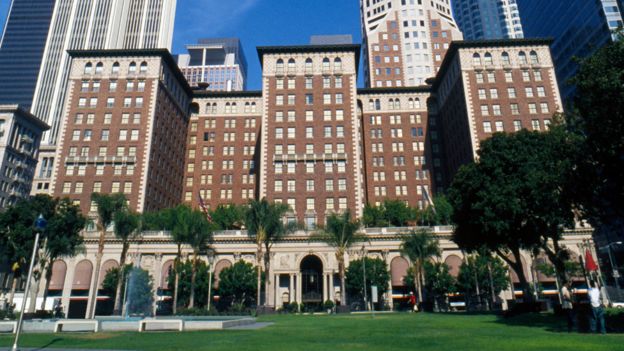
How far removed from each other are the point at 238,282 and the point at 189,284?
24.4 feet

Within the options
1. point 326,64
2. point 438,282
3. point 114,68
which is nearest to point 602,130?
point 438,282

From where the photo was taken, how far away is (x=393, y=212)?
81.8 meters

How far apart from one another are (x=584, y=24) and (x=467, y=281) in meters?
82.8

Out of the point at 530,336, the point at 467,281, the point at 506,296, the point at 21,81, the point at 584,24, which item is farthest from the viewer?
the point at 21,81

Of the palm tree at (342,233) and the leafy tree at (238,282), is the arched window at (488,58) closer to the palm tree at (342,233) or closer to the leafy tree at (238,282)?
the palm tree at (342,233)

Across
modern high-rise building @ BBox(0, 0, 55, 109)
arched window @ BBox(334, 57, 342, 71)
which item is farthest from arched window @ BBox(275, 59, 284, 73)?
modern high-rise building @ BBox(0, 0, 55, 109)

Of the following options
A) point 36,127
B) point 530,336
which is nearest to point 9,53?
point 36,127

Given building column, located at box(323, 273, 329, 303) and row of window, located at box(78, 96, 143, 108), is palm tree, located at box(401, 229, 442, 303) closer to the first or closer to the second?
building column, located at box(323, 273, 329, 303)

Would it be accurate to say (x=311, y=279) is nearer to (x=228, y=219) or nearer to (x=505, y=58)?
(x=228, y=219)

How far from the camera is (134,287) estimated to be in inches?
2628

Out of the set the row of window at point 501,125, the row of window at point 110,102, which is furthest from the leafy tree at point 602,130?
the row of window at point 110,102

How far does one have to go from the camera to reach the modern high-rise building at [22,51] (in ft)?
590

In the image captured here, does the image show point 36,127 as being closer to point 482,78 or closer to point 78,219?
point 78,219

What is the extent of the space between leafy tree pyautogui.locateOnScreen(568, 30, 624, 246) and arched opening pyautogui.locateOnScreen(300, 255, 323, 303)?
50164 mm
